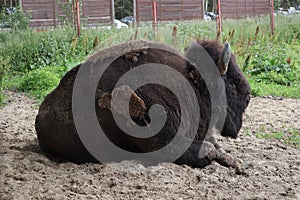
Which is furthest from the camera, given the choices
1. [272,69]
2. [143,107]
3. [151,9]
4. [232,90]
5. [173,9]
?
[173,9]

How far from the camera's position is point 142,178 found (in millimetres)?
3525

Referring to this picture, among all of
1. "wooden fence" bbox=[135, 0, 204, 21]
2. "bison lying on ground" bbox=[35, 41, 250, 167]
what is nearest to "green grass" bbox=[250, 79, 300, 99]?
"bison lying on ground" bbox=[35, 41, 250, 167]

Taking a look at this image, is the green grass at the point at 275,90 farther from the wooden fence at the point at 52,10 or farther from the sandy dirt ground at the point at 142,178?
the wooden fence at the point at 52,10

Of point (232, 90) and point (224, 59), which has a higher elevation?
point (224, 59)

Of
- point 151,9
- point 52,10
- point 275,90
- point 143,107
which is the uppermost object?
point 52,10

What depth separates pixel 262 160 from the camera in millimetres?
4395

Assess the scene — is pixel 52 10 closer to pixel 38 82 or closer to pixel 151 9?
pixel 151 9

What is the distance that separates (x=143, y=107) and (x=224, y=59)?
3.15 feet

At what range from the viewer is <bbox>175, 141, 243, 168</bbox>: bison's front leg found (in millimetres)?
3918

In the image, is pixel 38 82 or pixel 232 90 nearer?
pixel 232 90

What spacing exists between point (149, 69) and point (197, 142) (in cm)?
81

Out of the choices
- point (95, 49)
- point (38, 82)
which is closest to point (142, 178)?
point (95, 49)

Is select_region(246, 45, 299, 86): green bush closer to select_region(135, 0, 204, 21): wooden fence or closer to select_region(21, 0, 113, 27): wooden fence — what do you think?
select_region(135, 0, 204, 21): wooden fence

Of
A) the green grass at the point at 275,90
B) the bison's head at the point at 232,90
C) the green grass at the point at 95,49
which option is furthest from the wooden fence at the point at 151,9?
the bison's head at the point at 232,90
